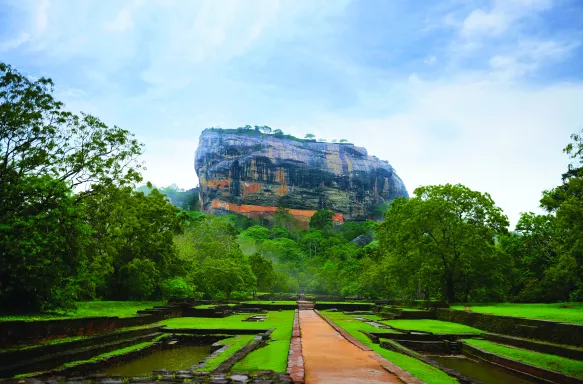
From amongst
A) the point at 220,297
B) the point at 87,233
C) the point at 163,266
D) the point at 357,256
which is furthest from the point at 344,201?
the point at 87,233

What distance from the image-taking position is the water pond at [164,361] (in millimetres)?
11398

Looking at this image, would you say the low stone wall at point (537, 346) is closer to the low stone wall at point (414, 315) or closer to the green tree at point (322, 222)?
the low stone wall at point (414, 315)

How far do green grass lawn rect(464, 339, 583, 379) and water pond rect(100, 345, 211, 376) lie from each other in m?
9.30

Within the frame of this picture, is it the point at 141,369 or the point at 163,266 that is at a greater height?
the point at 163,266

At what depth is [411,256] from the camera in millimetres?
30344

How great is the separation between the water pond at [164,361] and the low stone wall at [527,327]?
10979 mm

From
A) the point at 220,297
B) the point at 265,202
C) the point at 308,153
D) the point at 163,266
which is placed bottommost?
the point at 220,297

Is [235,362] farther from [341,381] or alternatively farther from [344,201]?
[344,201]

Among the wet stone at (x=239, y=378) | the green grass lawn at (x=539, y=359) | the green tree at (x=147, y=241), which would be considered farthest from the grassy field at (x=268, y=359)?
the green tree at (x=147, y=241)

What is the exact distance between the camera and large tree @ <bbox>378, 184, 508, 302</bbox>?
96.4ft

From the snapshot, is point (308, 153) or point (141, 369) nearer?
point (141, 369)

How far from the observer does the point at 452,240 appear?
30.1 metres

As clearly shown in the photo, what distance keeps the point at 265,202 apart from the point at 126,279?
110 meters

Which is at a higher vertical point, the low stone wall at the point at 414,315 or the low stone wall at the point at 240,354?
the low stone wall at the point at 240,354
